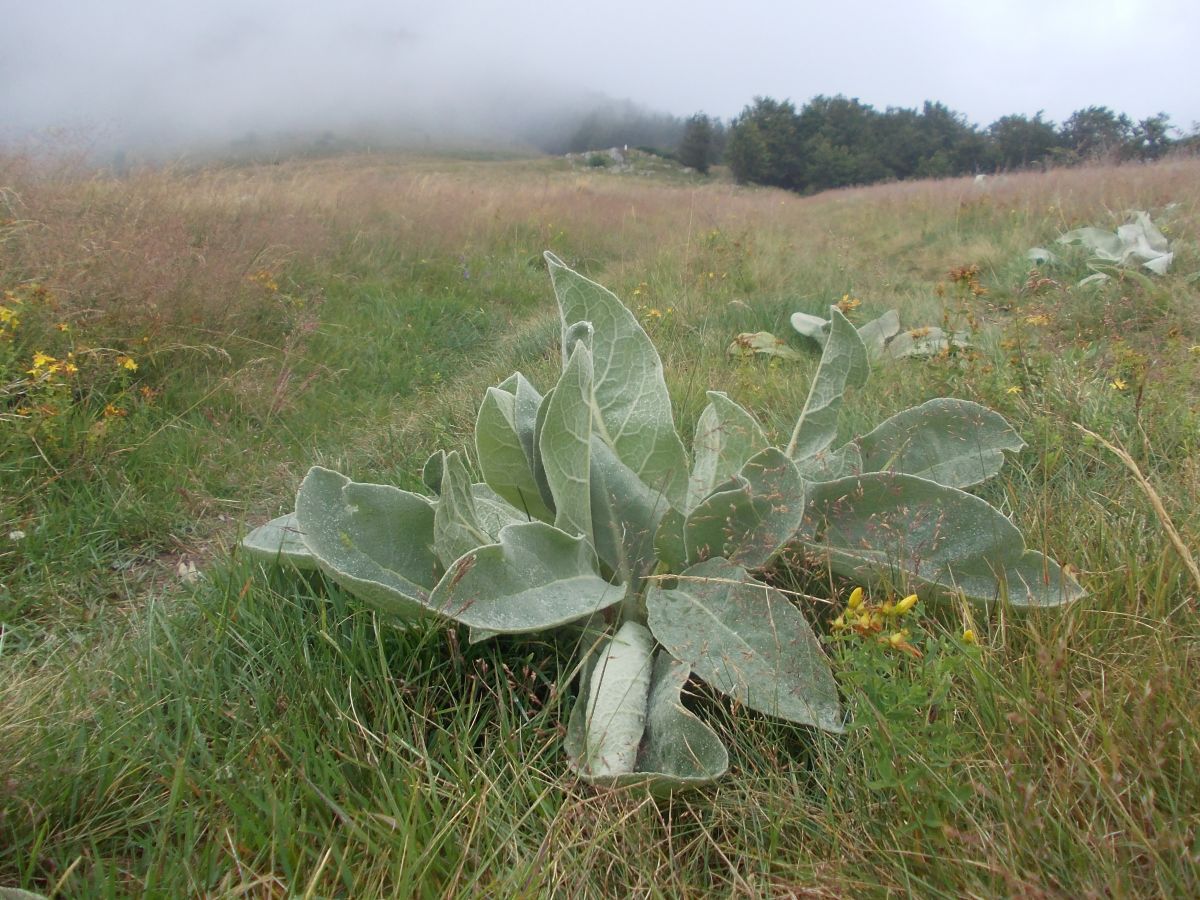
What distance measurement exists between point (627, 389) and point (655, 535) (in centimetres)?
30

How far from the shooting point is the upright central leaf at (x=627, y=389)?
1575mm

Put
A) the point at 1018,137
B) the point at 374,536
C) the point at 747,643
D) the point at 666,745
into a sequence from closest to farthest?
the point at 666,745 < the point at 747,643 < the point at 374,536 < the point at 1018,137

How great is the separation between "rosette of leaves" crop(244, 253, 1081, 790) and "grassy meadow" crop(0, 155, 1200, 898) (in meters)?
0.07

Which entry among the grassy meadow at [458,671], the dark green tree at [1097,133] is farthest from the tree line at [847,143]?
the grassy meadow at [458,671]

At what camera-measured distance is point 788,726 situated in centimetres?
120

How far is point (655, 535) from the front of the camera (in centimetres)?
148

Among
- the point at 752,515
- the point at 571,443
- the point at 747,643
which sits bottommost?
the point at 747,643

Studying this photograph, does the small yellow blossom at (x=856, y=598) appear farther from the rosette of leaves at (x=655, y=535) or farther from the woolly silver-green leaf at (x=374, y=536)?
the woolly silver-green leaf at (x=374, y=536)

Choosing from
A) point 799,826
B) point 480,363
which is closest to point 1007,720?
point 799,826

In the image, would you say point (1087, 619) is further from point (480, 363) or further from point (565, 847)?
point (480, 363)

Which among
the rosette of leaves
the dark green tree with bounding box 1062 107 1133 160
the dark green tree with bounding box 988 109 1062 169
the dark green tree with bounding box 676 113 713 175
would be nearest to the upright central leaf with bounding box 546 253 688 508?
the rosette of leaves

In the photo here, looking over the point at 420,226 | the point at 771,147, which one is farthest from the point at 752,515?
the point at 771,147

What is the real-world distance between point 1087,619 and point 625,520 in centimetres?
73

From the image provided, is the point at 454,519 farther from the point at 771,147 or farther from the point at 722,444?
the point at 771,147
